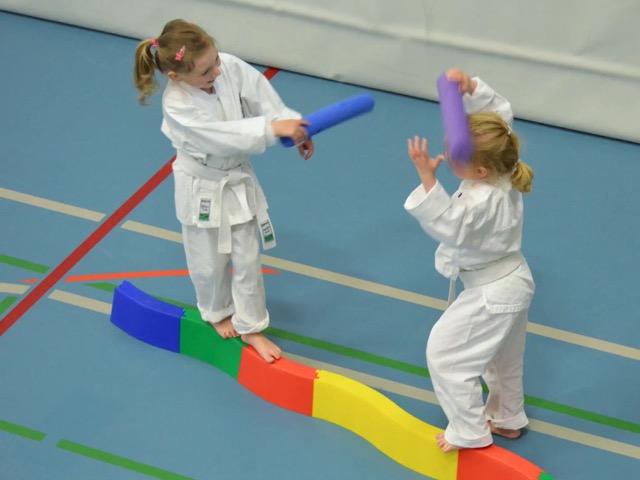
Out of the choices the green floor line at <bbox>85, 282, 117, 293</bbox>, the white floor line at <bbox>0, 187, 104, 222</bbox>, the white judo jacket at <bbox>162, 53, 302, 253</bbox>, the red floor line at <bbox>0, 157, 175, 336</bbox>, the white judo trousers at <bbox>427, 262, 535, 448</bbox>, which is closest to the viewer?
the white judo trousers at <bbox>427, 262, 535, 448</bbox>

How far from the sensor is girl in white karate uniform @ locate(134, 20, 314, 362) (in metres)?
3.03

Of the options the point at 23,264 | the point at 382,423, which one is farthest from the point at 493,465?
the point at 23,264

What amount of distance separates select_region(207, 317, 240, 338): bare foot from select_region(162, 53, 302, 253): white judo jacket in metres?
0.34

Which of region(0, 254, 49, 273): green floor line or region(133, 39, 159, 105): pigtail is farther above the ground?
region(133, 39, 159, 105): pigtail

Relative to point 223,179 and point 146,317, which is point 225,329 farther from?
point 223,179

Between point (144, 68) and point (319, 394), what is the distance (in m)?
1.16

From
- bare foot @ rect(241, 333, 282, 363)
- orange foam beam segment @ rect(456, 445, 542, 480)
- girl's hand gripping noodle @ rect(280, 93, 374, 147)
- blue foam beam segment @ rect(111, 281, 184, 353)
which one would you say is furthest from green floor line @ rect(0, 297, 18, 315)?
orange foam beam segment @ rect(456, 445, 542, 480)

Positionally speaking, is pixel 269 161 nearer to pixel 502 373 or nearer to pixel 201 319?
pixel 201 319

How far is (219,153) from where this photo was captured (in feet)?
10.1

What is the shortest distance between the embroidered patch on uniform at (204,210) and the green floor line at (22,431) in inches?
34.0

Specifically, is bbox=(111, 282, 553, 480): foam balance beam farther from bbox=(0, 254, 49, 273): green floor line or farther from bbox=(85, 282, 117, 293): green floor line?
bbox=(0, 254, 49, 273): green floor line

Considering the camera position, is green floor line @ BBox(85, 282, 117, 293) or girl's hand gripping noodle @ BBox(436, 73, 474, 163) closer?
girl's hand gripping noodle @ BBox(436, 73, 474, 163)

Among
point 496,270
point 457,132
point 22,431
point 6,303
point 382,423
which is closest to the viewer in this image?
point 457,132

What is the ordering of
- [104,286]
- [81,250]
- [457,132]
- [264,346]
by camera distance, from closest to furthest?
[457,132], [264,346], [104,286], [81,250]
